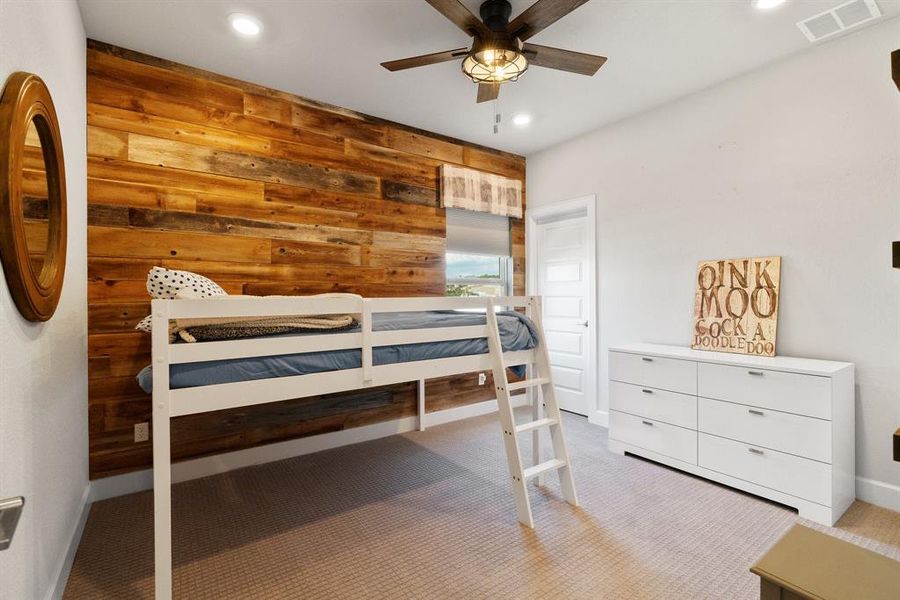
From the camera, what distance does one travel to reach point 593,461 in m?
3.03

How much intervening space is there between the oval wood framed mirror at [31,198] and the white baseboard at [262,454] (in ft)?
5.11

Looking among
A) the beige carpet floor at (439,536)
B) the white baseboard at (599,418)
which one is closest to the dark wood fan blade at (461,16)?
the beige carpet floor at (439,536)

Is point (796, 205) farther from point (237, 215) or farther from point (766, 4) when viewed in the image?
point (237, 215)

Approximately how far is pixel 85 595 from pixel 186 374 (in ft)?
3.43

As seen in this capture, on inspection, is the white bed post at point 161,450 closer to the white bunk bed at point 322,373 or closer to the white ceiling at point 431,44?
→ the white bunk bed at point 322,373

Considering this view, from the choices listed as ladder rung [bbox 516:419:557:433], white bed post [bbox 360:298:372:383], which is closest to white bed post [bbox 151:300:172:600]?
white bed post [bbox 360:298:372:383]

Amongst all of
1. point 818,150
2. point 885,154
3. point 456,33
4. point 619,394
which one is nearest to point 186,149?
point 456,33

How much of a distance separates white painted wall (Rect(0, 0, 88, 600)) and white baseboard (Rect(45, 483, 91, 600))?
0.02 meters

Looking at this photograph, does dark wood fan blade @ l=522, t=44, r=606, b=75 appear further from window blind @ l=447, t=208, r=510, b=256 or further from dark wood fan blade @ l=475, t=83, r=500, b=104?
window blind @ l=447, t=208, r=510, b=256

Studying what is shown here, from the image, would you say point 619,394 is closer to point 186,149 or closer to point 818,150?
point 818,150

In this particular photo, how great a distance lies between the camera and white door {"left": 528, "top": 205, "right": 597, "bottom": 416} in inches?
157

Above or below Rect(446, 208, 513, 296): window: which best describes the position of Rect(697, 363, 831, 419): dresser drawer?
below

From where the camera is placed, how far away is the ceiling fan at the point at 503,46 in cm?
188

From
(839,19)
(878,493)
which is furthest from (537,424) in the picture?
(839,19)
